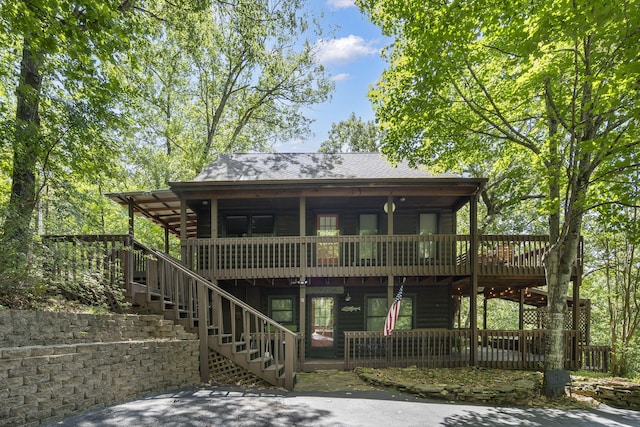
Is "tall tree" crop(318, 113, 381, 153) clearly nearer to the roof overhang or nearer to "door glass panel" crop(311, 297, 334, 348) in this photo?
"door glass panel" crop(311, 297, 334, 348)

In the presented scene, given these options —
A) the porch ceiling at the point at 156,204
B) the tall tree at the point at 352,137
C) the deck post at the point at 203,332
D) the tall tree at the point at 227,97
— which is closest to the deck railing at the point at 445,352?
the deck post at the point at 203,332

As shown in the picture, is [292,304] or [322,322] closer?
[322,322]

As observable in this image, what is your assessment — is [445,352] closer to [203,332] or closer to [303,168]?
[203,332]

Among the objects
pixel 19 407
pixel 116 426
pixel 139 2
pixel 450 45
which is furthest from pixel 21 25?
pixel 450 45

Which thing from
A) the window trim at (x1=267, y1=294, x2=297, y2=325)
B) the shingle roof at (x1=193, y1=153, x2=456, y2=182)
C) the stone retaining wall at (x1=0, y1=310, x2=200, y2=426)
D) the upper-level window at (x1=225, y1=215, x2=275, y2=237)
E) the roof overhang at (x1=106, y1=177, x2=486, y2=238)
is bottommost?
the window trim at (x1=267, y1=294, x2=297, y2=325)

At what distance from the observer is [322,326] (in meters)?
11.6

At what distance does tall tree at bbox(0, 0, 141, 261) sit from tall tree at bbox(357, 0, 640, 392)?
6.29 metres

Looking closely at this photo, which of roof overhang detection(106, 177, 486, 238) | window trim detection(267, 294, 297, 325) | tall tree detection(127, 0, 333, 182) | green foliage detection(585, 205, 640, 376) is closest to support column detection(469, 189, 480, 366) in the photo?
roof overhang detection(106, 177, 486, 238)

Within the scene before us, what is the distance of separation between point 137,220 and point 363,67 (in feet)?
51.9

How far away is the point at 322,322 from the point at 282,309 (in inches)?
56.7

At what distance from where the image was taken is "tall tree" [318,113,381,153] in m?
28.6

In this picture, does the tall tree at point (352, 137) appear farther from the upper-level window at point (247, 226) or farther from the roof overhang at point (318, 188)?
the roof overhang at point (318, 188)

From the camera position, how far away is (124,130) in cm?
793

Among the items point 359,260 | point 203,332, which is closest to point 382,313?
point 359,260
